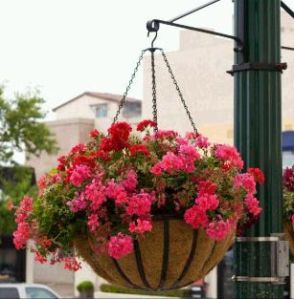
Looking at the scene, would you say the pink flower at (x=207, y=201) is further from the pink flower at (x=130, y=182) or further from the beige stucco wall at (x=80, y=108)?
the beige stucco wall at (x=80, y=108)

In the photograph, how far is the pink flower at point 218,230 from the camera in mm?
3428

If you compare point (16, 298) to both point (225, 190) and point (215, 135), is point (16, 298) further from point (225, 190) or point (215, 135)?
point (225, 190)

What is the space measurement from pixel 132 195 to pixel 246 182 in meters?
0.44

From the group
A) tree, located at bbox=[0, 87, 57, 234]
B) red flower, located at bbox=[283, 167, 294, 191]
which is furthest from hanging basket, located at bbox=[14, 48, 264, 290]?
tree, located at bbox=[0, 87, 57, 234]

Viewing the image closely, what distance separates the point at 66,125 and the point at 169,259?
48.5m

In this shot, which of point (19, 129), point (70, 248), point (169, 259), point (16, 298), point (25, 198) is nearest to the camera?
point (169, 259)

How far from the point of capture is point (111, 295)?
125 feet

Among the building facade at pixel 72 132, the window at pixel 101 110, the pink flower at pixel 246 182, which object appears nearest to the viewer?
the pink flower at pixel 246 182

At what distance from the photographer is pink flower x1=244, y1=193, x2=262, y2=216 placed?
354 cm

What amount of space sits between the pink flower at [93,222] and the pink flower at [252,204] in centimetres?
58

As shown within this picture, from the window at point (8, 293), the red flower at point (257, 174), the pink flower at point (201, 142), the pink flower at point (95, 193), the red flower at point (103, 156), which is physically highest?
the pink flower at point (201, 142)

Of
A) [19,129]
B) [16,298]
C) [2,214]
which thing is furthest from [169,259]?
[2,214]

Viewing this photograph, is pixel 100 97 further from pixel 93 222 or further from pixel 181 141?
pixel 93 222

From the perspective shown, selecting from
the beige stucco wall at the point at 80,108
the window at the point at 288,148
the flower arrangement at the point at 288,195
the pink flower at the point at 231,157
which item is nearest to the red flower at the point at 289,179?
the flower arrangement at the point at 288,195
